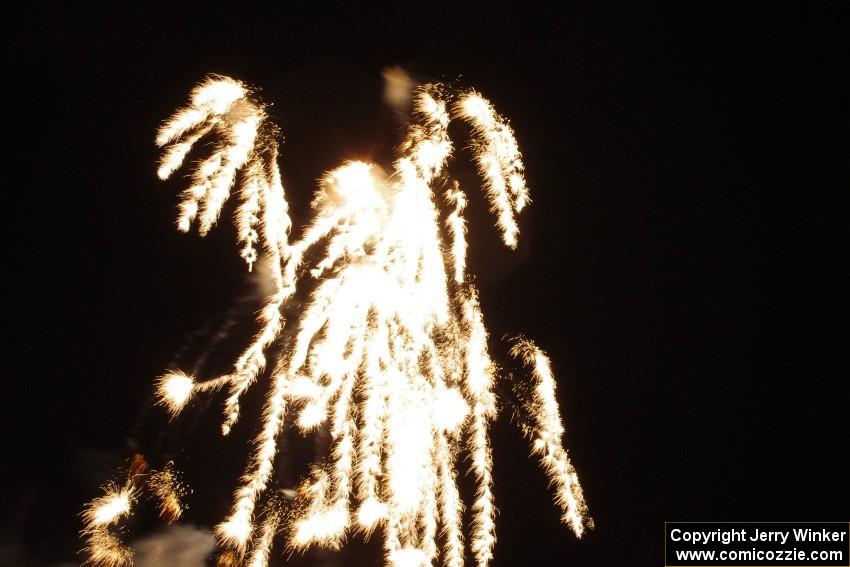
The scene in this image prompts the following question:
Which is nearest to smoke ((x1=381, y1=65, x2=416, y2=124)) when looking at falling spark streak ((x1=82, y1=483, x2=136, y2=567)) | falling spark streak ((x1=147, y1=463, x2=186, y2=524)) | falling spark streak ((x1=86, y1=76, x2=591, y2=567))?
falling spark streak ((x1=86, y1=76, x2=591, y2=567))

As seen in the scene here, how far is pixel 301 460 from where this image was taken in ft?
7.85

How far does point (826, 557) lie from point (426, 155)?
2784 millimetres

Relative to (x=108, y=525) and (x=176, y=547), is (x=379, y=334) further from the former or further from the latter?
(x=108, y=525)

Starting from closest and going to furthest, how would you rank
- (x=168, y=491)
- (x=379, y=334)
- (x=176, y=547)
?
(x=379, y=334) → (x=176, y=547) → (x=168, y=491)

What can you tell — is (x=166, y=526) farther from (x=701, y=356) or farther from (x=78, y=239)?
(x=701, y=356)

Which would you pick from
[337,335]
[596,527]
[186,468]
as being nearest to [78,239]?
[186,468]

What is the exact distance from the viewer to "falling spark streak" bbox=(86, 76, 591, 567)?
1840 mm

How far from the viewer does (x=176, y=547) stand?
6.65ft

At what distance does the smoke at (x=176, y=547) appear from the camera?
196 centimetres

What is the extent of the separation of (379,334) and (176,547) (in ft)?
4.09

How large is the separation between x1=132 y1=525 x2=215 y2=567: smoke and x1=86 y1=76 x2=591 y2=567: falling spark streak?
87mm

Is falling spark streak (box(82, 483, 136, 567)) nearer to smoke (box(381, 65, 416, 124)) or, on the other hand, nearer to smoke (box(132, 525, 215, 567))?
smoke (box(132, 525, 215, 567))

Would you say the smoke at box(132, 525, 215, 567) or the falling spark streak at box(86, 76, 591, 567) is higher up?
the falling spark streak at box(86, 76, 591, 567)

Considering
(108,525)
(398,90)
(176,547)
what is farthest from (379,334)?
(108,525)
